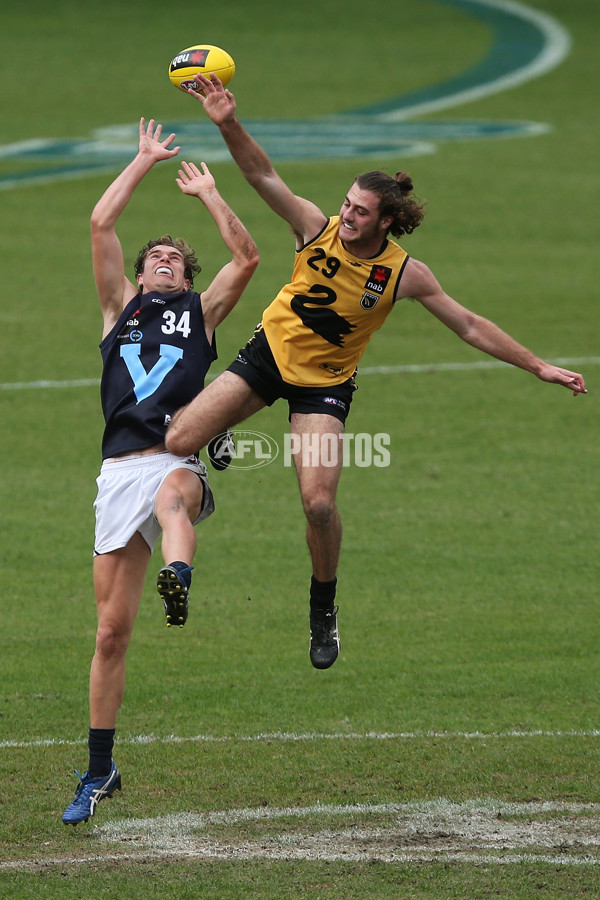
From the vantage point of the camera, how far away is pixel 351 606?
13.1m

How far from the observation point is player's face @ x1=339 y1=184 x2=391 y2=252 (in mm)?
8883

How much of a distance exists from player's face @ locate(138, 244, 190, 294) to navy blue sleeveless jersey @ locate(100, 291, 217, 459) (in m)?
0.05

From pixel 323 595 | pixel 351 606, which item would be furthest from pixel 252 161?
pixel 351 606

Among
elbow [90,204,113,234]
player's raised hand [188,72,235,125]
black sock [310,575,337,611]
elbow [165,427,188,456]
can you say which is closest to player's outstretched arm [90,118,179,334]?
elbow [90,204,113,234]

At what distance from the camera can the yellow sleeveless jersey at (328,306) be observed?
902 centimetres

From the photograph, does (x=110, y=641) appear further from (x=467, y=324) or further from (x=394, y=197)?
(x=394, y=197)

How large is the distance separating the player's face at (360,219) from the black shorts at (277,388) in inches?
→ 34.2

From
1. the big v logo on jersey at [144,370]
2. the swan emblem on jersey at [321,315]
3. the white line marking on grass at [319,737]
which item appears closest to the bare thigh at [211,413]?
the big v logo on jersey at [144,370]

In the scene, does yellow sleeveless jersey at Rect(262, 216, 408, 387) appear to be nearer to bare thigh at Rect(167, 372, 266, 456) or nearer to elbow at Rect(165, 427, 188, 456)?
bare thigh at Rect(167, 372, 266, 456)

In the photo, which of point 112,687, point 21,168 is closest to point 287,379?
point 112,687

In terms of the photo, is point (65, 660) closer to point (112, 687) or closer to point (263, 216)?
point (112, 687)

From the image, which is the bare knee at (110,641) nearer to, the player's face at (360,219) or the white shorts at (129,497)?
the white shorts at (129,497)

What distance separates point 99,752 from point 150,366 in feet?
7.42

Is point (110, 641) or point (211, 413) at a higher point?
point (211, 413)
